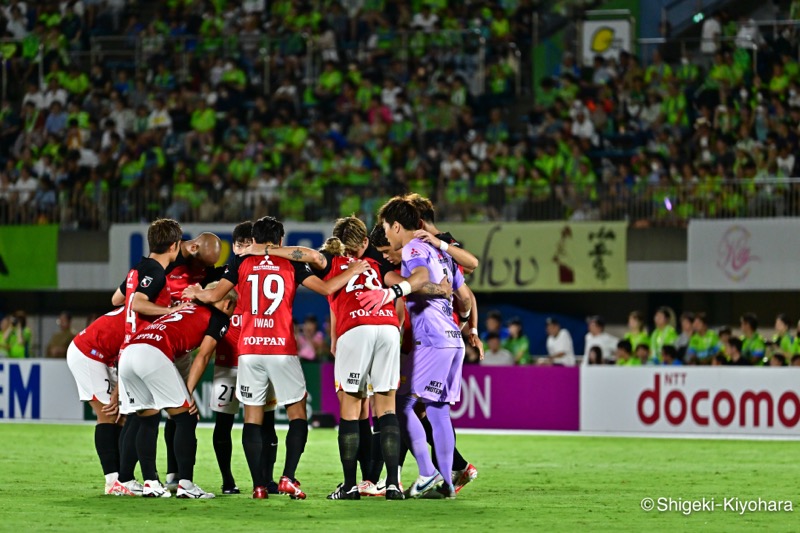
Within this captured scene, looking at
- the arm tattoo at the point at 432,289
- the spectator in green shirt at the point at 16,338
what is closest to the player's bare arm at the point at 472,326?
the arm tattoo at the point at 432,289

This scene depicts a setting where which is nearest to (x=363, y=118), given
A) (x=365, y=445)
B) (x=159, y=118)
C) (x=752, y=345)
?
(x=159, y=118)

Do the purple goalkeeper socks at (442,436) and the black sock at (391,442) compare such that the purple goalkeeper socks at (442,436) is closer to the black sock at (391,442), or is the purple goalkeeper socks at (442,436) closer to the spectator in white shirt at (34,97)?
the black sock at (391,442)

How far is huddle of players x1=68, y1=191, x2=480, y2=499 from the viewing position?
10.2 meters

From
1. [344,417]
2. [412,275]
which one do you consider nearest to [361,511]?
[344,417]

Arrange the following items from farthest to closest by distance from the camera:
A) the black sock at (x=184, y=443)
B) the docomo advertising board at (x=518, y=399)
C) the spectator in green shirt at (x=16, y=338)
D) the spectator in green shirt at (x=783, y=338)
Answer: the spectator in green shirt at (x=16, y=338)
the docomo advertising board at (x=518, y=399)
the spectator in green shirt at (x=783, y=338)
the black sock at (x=184, y=443)

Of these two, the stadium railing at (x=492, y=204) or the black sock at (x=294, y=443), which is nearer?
the black sock at (x=294, y=443)

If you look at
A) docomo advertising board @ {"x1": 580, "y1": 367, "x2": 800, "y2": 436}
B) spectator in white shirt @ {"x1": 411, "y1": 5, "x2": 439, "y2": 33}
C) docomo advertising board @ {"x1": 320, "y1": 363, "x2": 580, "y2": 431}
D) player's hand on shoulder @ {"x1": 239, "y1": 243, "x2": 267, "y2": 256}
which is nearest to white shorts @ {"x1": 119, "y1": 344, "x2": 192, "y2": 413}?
player's hand on shoulder @ {"x1": 239, "y1": 243, "x2": 267, "y2": 256}

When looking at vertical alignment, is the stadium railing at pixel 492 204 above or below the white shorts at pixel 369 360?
above

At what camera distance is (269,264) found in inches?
403

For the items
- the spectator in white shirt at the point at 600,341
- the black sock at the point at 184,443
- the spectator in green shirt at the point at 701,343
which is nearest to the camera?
the black sock at the point at 184,443

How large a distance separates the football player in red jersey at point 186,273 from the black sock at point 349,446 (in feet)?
4.65

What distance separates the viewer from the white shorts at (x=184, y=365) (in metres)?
10.8

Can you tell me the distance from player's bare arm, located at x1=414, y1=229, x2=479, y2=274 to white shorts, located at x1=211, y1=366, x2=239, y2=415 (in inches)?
74.2

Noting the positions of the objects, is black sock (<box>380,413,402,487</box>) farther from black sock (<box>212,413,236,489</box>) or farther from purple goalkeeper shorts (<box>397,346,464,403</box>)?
black sock (<box>212,413,236,489</box>)
